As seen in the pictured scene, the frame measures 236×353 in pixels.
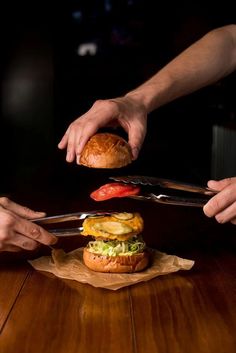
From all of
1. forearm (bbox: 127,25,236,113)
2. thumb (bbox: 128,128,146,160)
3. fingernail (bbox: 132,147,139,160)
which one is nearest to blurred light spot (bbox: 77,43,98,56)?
forearm (bbox: 127,25,236,113)

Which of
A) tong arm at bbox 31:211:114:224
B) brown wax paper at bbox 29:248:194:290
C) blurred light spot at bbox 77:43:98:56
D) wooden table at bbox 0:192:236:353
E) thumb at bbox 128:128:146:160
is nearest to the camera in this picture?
wooden table at bbox 0:192:236:353

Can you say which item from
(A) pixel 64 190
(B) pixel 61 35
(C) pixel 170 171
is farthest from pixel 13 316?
(B) pixel 61 35

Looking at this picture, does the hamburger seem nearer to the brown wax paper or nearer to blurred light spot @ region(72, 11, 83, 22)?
the brown wax paper

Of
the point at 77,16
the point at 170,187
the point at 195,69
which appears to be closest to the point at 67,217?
the point at 170,187

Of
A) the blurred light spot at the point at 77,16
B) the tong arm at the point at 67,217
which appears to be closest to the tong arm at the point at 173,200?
the tong arm at the point at 67,217

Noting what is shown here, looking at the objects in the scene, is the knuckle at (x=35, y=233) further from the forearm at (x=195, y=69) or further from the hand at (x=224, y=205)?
the forearm at (x=195, y=69)

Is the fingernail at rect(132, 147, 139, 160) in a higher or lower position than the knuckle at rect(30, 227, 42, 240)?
higher
